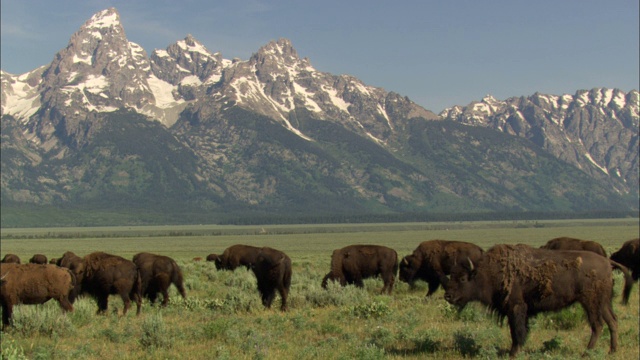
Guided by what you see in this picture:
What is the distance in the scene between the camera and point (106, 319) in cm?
1722

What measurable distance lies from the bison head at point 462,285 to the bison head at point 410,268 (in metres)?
11.8

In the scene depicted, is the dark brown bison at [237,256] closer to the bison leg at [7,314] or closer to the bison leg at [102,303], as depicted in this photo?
the bison leg at [102,303]

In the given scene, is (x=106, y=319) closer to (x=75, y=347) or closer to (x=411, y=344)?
(x=75, y=347)

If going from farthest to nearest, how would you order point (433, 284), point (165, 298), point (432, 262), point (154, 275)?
point (432, 262)
point (433, 284)
point (154, 275)
point (165, 298)

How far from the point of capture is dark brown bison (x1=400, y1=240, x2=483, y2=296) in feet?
74.5

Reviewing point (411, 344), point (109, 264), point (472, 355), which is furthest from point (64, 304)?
point (472, 355)

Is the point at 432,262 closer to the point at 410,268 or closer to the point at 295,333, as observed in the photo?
the point at 410,268

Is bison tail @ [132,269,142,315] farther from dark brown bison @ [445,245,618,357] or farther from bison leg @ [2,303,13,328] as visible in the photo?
dark brown bison @ [445,245,618,357]

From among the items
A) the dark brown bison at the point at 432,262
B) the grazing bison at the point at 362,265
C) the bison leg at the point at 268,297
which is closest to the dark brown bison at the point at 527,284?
the bison leg at the point at 268,297

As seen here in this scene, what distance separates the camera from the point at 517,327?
1174 centimetres

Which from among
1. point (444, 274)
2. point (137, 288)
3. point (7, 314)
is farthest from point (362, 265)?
point (7, 314)

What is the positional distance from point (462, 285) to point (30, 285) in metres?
10.6

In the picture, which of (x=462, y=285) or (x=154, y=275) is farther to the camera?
(x=154, y=275)

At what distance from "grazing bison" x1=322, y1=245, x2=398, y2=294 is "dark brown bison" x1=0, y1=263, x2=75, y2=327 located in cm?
1049
